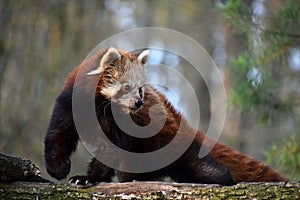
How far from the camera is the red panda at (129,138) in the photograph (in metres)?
3.83

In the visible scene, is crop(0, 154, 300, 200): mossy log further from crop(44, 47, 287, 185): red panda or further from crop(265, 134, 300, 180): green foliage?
crop(265, 134, 300, 180): green foliage

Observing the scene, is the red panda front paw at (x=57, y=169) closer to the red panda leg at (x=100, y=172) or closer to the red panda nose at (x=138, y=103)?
the red panda leg at (x=100, y=172)

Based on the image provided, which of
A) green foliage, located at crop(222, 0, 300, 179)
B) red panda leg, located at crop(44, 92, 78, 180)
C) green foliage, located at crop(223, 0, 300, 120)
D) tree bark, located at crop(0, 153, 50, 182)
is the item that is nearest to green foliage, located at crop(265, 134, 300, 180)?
green foliage, located at crop(222, 0, 300, 179)

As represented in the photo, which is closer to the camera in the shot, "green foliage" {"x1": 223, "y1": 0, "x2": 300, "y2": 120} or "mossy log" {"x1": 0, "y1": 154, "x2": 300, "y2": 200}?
"mossy log" {"x1": 0, "y1": 154, "x2": 300, "y2": 200}

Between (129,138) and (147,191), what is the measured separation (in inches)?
30.9

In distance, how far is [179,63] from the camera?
11.4m

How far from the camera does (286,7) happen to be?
4516 millimetres

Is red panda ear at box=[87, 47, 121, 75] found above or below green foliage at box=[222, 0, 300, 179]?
below

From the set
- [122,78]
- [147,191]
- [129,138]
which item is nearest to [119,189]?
[147,191]

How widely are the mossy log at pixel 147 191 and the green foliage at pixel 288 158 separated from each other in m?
1.71

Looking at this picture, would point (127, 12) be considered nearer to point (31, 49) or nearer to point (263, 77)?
point (31, 49)

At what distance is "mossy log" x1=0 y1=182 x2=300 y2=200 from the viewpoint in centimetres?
297

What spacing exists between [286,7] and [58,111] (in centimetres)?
196

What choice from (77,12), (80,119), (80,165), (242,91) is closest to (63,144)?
(80,119)
